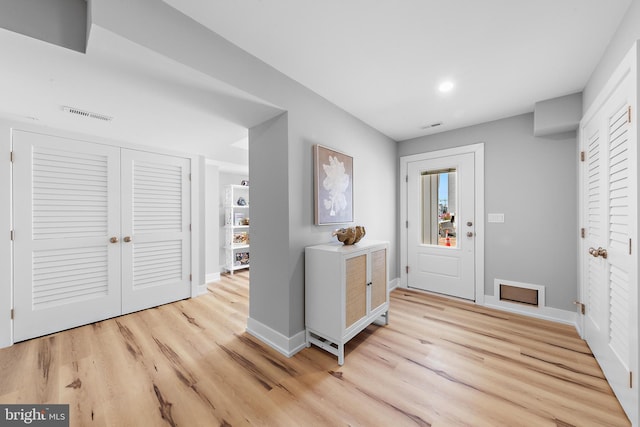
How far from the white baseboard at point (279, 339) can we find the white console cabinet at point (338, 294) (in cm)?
9

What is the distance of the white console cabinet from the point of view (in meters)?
1.92

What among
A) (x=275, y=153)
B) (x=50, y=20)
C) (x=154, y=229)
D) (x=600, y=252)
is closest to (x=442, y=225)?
(x=600, y=252)

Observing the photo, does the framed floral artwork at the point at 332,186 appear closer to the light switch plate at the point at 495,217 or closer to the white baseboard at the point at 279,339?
the white baseboard at the point at 279,339

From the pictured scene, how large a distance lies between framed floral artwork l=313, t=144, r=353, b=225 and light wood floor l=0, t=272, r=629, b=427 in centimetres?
123

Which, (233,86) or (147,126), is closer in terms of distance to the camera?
(233,86)

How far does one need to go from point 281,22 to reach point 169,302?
3427mm

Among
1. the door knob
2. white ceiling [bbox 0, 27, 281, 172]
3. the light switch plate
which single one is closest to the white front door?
the light switch plate

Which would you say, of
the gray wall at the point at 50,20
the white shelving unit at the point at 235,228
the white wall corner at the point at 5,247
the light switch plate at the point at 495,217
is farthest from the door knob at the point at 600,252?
the white wall corner at the point at 5,247

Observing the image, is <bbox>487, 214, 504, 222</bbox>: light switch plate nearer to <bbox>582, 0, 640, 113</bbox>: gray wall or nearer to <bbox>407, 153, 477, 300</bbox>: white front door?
<bbox>407, 153, 477, 300</bbox>: white front door

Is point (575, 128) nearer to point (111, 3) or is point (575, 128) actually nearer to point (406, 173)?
point (406, 173)

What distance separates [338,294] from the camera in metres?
1.92

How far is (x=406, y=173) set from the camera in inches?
146

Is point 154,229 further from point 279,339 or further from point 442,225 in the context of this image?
point 442,225

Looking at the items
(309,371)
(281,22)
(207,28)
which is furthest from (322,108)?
(309,371)
